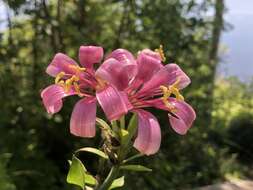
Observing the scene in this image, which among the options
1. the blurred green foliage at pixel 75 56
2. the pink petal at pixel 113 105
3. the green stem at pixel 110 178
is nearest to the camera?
the pink petal at pixel 113 105

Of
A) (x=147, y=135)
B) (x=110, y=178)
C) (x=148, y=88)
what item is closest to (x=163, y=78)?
(x=148, y=88)

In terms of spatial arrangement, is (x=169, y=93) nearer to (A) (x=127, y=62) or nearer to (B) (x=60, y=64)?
(A) (x=127, y=62)

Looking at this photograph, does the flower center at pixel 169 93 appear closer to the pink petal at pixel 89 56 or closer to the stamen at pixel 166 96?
the stamen at pixel 166 96

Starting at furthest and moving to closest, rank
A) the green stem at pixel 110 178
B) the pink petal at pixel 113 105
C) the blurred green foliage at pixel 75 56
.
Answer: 1. the blurred green foliage at pixel 75 56
2. the green stem at pixel 110 178
3. the pink petal at pixel 113 105

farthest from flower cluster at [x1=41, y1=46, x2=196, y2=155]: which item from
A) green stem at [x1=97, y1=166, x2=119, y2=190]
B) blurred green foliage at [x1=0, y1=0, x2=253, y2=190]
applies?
blurred green foliage at [x1=0, y1=0, x2=253, y2=190]

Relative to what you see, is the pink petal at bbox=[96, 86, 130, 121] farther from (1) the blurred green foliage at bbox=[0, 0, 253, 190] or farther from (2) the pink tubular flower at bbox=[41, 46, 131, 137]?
(1) the blurred green foliage at bbox=[0, 0, 253, 190]

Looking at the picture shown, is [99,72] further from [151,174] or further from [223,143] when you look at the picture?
[223,143]

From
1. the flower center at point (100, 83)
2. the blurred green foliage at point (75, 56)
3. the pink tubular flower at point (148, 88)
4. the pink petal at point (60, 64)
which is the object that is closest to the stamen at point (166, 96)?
the pink tubular flower at point (148, 88)
